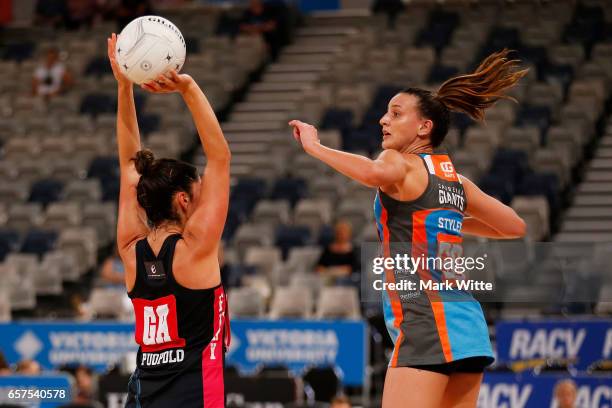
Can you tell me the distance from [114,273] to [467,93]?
30.5 ft

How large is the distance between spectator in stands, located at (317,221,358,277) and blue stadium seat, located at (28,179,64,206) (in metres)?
4.77

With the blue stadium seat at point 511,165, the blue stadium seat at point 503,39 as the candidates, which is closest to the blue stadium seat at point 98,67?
the blue stadium seat at point 503,39

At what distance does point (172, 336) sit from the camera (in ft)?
12.7

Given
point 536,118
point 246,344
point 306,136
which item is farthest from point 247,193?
point 306,136

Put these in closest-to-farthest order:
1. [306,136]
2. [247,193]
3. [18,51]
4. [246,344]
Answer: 1. [306,136]
2. [246,344]
3. [247,193]
4. [18,51]

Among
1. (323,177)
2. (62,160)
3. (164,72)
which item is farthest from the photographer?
(62,160)

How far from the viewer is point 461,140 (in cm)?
1541

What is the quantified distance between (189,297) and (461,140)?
11.9 meters

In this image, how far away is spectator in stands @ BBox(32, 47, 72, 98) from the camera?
1888 cm

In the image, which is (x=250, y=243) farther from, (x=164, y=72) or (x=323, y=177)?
(x=164, y=72)

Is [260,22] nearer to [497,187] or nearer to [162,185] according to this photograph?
[497,187]

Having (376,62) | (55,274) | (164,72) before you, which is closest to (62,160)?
(55,274)

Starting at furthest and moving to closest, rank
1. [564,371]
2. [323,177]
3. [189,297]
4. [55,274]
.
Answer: [323,177] < [55,274] < [564,371] < [189,297]

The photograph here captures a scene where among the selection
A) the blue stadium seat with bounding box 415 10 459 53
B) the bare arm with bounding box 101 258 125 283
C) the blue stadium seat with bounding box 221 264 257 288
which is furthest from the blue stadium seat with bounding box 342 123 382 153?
the bare arm with bounding box 101 258 125 283
